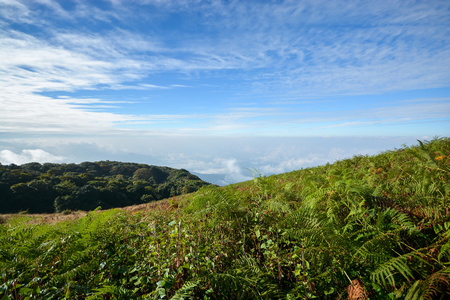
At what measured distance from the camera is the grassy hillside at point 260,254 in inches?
81.4

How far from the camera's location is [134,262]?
2.97 meters

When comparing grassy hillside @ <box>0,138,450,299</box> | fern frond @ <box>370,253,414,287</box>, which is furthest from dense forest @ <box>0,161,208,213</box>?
fern frond @ <box>370,253,414,287</box>

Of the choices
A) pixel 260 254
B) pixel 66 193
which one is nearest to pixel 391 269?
pixel 260 254

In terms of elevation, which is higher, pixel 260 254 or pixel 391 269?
pixel 391 269

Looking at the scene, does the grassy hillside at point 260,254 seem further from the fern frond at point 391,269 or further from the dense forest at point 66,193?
the dense forest at point 66,193

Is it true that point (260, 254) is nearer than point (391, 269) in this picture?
No

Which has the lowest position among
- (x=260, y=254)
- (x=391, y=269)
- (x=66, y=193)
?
(x=66, y=193)

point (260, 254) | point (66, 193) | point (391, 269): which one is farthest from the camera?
point (66, 193)

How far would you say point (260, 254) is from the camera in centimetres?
303

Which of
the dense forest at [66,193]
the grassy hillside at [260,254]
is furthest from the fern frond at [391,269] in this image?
the dense forest at [66,193]

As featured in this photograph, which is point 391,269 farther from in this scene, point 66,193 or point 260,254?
point 66,193

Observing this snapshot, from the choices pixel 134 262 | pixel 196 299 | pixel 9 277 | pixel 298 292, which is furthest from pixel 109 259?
pixel 298 292

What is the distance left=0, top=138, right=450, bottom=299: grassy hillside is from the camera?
2066mm

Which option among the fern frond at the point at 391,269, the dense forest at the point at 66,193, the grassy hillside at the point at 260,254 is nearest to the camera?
the fern frond at the point at 391,269
